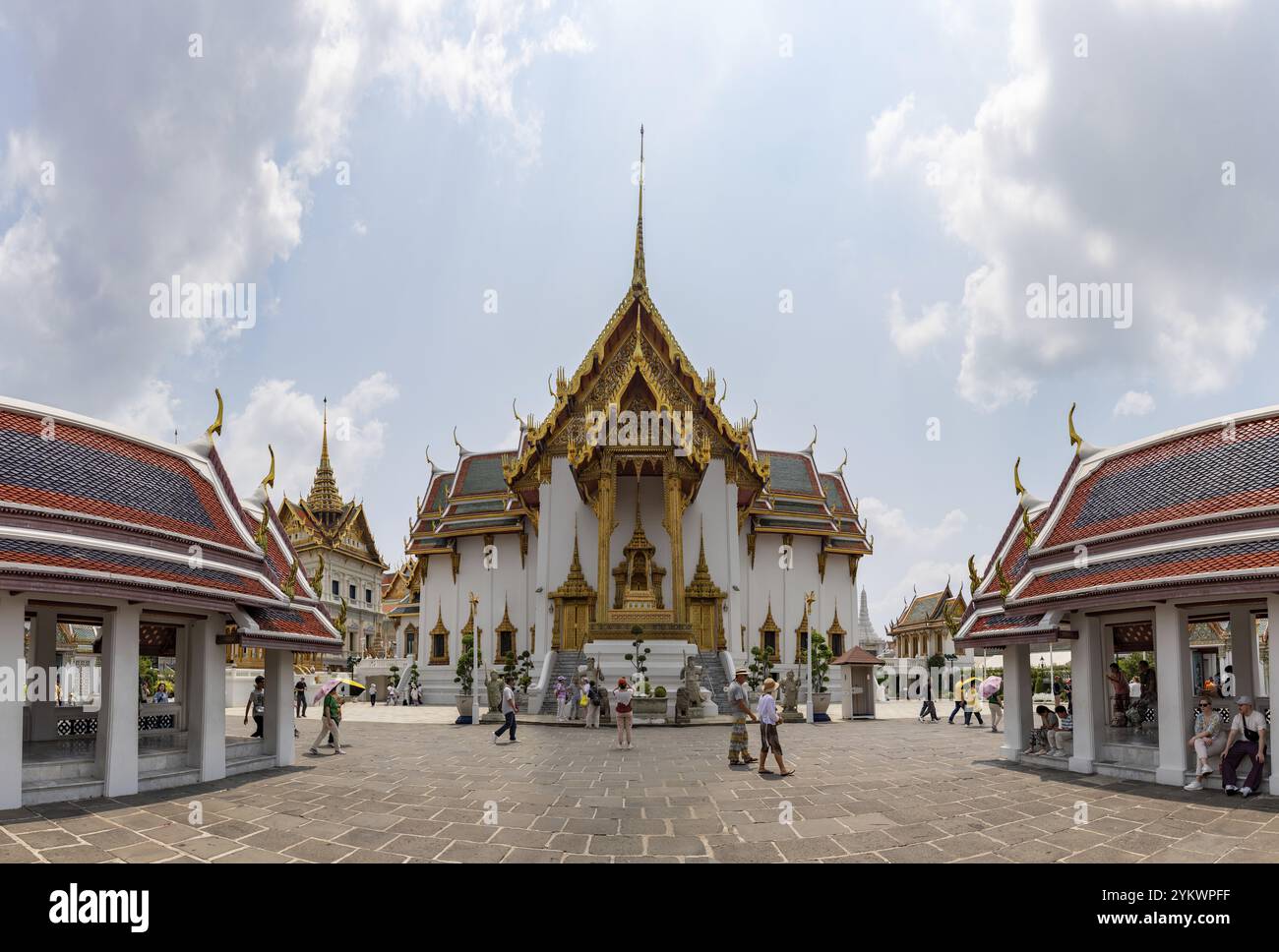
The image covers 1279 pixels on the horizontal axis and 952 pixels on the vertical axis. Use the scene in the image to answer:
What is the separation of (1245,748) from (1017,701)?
4.70 meters

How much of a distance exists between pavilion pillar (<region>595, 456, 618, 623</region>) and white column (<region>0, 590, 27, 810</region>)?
66.5 feet

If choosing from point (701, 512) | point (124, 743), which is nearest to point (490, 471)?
point (701, 512)

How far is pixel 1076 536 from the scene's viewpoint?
12.7 metres

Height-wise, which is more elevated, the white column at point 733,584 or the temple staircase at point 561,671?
the white column at point 733,584

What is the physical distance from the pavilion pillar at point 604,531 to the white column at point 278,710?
622 inches

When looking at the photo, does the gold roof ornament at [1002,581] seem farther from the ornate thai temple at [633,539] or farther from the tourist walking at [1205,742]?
the ornate thai temple at [633,539]

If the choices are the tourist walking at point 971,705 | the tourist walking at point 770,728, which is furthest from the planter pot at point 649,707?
the tourist walking at point 770,728

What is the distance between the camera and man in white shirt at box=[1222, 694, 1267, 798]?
31.5 ft

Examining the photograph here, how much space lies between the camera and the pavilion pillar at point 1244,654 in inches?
527

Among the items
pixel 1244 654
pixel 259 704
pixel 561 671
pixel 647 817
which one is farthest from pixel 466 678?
pixel 1244 654

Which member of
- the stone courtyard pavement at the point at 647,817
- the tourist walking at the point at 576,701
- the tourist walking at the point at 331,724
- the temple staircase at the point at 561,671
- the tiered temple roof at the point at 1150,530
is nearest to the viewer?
the stone courtyard pavement at the point at 647,817

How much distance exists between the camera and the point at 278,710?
13.1 meters

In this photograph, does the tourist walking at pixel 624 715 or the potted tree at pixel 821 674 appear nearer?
the tourist walking at pixel 624 715

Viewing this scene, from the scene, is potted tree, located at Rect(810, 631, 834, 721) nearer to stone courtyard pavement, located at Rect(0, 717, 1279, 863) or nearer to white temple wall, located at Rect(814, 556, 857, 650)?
white temple wall, located at Rect(814, 556, 857, 650)
